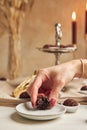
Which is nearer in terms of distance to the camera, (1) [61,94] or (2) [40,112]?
(2) [40,112]

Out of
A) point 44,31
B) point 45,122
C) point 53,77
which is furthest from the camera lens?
point 44,31

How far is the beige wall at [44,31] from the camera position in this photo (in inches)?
68.9

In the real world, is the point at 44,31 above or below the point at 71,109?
above

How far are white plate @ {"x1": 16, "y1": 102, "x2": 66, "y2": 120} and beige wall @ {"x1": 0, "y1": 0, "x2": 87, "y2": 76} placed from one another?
48.8 inches

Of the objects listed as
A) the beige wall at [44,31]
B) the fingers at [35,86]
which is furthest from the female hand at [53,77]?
the beige wall at [44,31]

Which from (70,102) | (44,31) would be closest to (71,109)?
(70,102)

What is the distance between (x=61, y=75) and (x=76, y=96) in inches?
2.5

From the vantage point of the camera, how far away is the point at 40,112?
528 millimetres

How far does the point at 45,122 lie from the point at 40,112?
2cm

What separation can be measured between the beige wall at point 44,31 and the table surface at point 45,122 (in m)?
1.23

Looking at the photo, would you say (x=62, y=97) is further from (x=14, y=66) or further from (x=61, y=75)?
(x=14, y=66)

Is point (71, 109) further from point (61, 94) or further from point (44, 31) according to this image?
point (44, 31)

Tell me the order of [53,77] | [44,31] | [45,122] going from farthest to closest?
[44,31], [53,77], [45,122]

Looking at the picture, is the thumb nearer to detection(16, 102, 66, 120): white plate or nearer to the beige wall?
detection(16, 102, 66, 120): white plate
